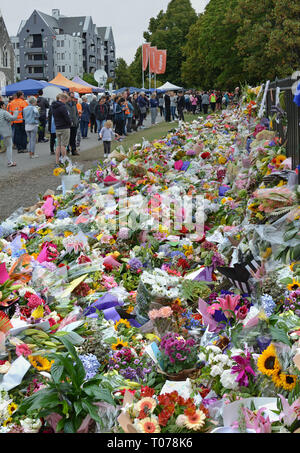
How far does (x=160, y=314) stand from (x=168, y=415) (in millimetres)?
1041

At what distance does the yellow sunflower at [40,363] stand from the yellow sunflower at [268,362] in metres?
1.06

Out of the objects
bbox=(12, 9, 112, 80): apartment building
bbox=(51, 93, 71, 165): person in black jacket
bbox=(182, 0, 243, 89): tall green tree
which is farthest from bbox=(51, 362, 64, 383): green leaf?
bbox=(12, 9, 112, 80): apartment building

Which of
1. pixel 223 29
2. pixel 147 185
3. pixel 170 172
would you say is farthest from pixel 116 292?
pixel 223 29

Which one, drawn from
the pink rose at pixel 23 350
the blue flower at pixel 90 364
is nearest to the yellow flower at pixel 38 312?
the pink rose at pixel 23 350

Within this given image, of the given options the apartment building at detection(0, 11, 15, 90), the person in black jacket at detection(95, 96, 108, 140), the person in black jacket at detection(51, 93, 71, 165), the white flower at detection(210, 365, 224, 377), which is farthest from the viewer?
the apartment building at detection(0, 11, 15, 90)

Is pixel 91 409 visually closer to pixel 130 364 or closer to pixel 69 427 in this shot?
pixel 69 427

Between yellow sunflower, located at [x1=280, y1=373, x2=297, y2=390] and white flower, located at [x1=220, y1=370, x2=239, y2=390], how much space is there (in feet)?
0.81

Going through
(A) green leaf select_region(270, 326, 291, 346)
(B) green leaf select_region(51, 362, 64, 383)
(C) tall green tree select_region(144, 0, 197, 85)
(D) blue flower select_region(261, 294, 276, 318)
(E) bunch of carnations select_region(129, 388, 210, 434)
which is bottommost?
(E) bunch of carnations select_region(129, 388, 210, 434)

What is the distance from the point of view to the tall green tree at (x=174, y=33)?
64062mm

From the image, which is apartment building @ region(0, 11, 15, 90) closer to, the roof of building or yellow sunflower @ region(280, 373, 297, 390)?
the roof of building

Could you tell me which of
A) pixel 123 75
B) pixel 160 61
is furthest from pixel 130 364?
pixel 123 75

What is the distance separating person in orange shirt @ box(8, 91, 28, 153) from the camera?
1616cm

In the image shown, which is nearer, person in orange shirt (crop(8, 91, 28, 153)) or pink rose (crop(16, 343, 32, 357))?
pink rose (crop(16, 343, 32, 357))

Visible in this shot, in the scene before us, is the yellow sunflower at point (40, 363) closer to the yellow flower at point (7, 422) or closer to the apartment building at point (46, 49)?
the yellow flower at point (7, 422)
